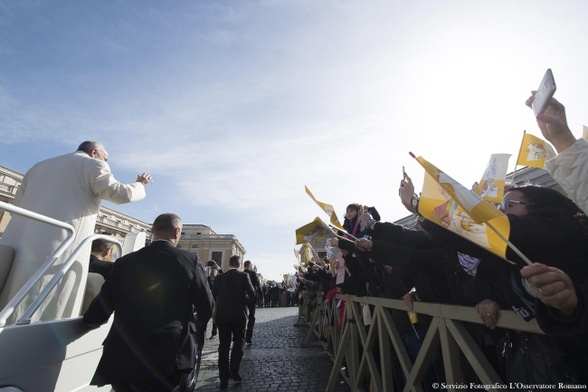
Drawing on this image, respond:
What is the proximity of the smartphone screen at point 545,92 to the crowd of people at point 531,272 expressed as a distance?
25cm

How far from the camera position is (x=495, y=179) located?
8.45 ft

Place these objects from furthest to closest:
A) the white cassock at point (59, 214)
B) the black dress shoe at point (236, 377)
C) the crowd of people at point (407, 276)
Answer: the black dress shoe at point (236, 377)
the white cassock at point (59, 214)
the crowd of people at point (407, 276)

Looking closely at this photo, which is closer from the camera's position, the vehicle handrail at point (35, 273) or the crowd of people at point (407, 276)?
the crowd of people at point (407, 276)

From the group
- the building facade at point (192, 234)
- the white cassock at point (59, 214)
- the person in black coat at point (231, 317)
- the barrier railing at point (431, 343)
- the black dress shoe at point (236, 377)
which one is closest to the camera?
the barrier railing at point (431, 343)

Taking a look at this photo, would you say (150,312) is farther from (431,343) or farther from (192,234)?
(192,234)

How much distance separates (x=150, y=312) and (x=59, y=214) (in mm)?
1098

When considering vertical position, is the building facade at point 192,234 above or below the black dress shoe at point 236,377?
above

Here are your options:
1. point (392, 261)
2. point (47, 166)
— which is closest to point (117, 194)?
point (47, 166)

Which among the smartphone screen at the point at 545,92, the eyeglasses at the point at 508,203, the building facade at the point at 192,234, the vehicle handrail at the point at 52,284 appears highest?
the building facade at the point at 192,234

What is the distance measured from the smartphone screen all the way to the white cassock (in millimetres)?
3224

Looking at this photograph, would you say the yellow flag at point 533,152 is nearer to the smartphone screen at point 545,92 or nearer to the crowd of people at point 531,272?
the crowd of people at point 531,272

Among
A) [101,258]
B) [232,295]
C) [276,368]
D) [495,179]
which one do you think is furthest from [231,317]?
[495,179]

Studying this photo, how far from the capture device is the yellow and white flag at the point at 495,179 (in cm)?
249

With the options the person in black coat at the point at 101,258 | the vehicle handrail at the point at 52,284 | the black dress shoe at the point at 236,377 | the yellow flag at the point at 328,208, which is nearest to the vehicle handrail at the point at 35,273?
the vehicle handrail at the point at 52,284
